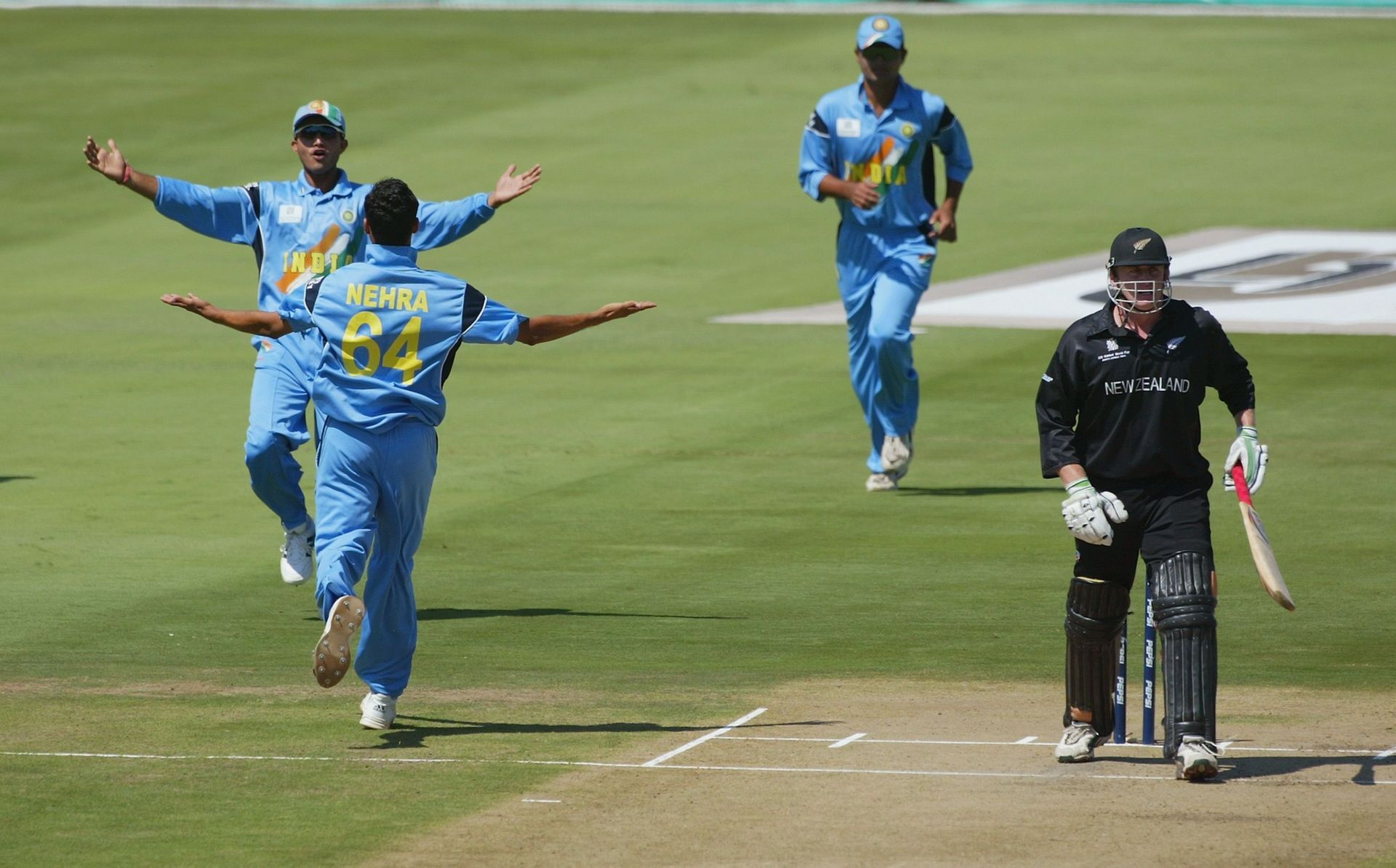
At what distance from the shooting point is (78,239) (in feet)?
87.4

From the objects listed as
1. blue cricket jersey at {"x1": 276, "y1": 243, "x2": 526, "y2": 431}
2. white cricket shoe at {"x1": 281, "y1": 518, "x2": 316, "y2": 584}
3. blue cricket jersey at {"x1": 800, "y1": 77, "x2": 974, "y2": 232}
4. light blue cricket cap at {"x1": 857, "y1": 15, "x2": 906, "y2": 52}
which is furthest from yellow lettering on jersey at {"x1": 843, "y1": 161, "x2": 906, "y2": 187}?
blue cricket jersey at {"x1": 276, "y1": 243, "x2": 526, "y2": 431}

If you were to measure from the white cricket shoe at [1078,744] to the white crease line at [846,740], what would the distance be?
0.75 metres

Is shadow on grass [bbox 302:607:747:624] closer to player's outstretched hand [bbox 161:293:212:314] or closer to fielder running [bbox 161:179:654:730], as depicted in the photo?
fielder running [bbox 161:179:654:730]

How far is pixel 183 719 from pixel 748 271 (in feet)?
50.9

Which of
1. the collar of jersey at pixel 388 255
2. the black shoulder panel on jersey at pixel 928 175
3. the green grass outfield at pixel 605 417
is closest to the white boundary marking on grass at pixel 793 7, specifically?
the green grass outfield at pixel 605 417

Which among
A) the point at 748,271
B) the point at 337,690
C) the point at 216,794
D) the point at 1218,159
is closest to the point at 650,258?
the point at 748,271

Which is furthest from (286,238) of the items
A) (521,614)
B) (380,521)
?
(380,521)

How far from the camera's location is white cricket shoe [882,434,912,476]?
47.1ft

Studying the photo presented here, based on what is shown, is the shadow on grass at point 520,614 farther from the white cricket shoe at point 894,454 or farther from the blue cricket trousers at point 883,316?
the blue cricket trousers at point 883,316

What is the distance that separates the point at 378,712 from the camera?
8.91 metres

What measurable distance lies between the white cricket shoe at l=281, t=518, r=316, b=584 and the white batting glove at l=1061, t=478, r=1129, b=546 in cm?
455

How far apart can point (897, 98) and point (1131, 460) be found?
22.8 ft

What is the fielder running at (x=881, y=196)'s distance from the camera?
1466cm

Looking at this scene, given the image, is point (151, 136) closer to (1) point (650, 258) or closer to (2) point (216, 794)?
(1) point (650, 258)
